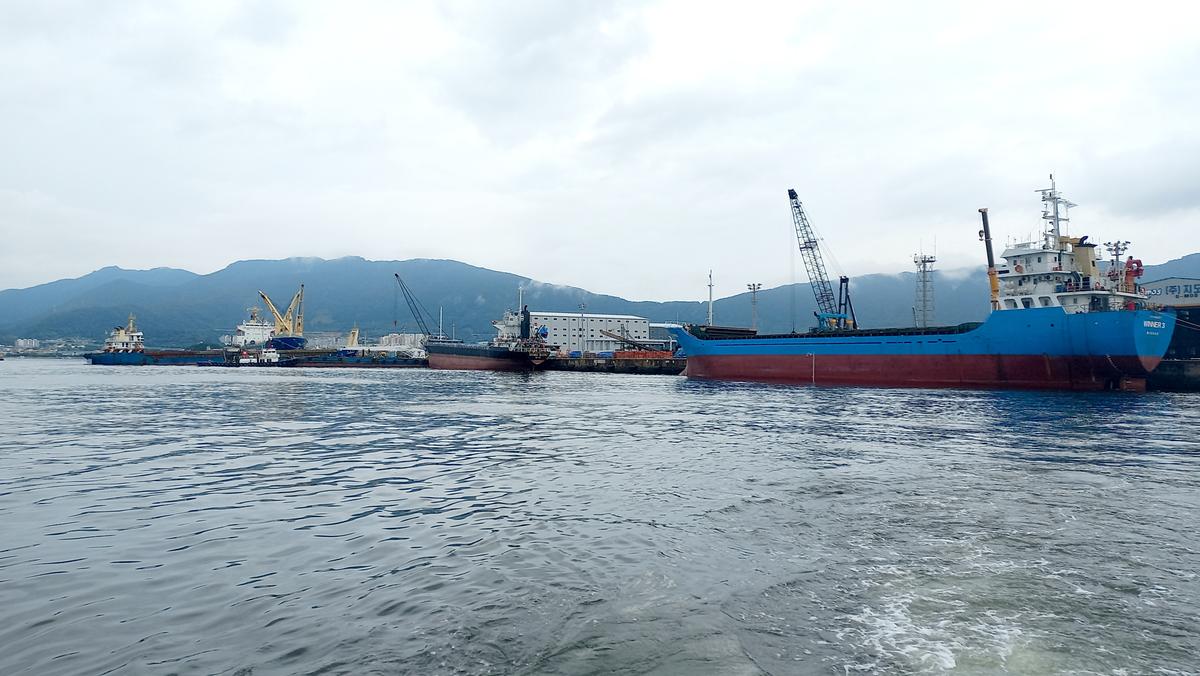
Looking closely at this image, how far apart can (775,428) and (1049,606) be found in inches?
719

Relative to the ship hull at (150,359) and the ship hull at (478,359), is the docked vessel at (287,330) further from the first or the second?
the ship hull at (478,359)

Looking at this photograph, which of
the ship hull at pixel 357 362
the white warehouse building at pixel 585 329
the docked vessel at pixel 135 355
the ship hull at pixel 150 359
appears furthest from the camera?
the white warehouse building at pixel 585 329

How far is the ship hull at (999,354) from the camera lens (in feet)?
137

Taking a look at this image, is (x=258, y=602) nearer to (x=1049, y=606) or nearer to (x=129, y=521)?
(x=129, y=521)

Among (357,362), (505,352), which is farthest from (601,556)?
(357,362)

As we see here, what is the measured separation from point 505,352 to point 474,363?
9913 millimetres

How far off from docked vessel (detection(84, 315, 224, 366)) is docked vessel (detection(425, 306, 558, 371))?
59111 mm

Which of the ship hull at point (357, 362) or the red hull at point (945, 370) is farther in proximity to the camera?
the ship hull at point (357, 362)

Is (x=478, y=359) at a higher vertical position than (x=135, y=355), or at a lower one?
lower

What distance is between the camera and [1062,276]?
160ft

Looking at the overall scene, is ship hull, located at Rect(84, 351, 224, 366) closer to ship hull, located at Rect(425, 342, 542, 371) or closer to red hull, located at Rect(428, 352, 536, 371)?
red hull, located at Rect(428, 352, 536, 371)

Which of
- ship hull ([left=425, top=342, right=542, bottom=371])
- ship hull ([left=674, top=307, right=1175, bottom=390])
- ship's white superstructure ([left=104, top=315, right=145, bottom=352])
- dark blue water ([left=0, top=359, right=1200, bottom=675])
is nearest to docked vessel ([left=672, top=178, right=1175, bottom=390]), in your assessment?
ship hull ([left=674, top=307, right=1175, bottom=390])

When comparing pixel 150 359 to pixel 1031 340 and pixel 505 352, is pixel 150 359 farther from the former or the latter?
pixel 1031 340

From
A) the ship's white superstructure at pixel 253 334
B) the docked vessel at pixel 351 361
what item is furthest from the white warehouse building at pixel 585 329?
the ship's white superstructure at pixel 253 334
